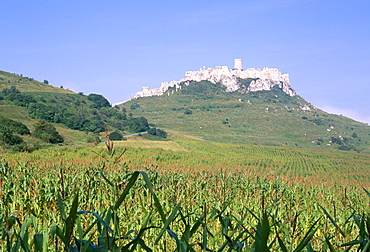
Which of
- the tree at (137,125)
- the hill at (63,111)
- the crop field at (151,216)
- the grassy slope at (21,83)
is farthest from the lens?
the grassy slope at (21,83)

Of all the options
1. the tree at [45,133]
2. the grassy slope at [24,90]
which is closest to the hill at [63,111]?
the grassy slope at [24,90]

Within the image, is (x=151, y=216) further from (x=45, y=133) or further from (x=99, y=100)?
(x=99, y=100)

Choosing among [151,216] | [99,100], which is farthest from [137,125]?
[151,216]

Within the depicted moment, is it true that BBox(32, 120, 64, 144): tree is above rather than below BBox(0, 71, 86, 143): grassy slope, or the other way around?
below

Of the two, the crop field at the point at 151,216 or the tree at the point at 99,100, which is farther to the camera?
the tree at the point at 99,100

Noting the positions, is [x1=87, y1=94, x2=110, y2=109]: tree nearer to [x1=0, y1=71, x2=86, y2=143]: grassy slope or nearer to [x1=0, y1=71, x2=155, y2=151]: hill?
[x1=0, y1=71, x2=155, y2=151]: hill

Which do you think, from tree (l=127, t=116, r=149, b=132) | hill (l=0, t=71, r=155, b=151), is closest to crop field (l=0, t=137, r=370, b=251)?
hill (l=0, t=71, r=155, b=151)

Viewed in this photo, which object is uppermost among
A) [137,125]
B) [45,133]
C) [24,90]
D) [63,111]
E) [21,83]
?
[21,83]

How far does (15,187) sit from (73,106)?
141m

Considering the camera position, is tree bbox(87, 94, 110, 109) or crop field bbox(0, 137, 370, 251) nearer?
crop field bbox(0, 137, 370, 251)

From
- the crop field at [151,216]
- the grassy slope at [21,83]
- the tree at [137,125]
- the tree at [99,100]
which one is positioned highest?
the grassy slope at [21,83]

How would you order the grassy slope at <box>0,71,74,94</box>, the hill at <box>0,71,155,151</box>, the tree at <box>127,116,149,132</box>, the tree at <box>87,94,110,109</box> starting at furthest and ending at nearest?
1. the tree at <box>87,94,110,109</box>
2. the grassy slope at <box>0,71,74,94</box>
3. the tree at <box>127,116,149,132</box>
4. the hill at <box>0,71,155,151</box>

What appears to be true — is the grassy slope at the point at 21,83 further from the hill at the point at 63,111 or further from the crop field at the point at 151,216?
the crop field at the point at 151,216

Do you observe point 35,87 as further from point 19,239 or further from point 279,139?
point 19,239
